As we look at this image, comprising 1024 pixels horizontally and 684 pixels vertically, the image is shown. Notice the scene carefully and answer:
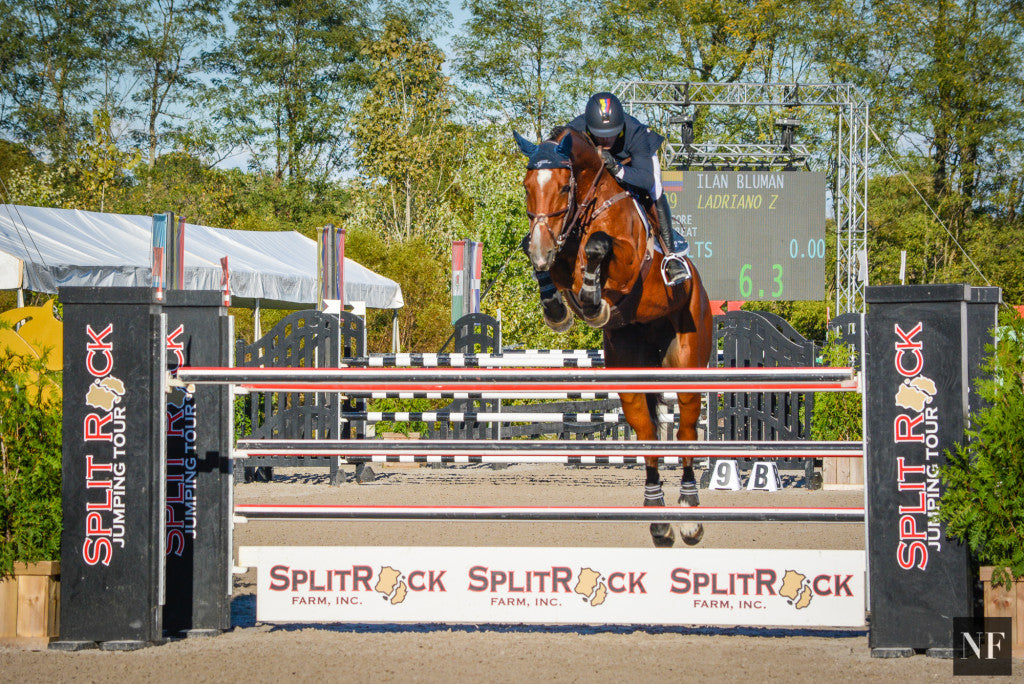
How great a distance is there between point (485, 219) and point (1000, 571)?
19.5 metres

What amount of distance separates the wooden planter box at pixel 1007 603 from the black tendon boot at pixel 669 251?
2325mm

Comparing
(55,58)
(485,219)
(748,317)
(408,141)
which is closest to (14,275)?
(748,317)

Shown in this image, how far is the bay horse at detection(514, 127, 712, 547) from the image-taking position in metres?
5.49

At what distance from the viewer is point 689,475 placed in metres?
5.82

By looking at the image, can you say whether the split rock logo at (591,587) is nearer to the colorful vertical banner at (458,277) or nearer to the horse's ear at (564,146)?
the horse's ear at (564,146)

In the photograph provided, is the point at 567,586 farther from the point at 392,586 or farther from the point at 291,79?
the point at 291,79

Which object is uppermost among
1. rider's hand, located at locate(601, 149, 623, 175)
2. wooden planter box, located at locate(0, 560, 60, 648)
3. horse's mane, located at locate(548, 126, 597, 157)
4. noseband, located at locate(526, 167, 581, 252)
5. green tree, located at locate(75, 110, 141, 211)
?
green tree, located at locate(75, 110, 141, 211)

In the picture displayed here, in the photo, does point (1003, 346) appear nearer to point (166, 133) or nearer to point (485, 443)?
point (485, 443)

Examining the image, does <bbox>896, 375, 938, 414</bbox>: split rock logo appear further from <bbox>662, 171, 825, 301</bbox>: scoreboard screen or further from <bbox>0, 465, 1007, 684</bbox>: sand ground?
<bbox>662, 171, 825, 301</bbox>: scoreboard screen

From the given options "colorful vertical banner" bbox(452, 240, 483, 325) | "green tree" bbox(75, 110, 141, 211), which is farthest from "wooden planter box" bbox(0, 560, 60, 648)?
"green tree" bbox(75, 110, 141, 211)

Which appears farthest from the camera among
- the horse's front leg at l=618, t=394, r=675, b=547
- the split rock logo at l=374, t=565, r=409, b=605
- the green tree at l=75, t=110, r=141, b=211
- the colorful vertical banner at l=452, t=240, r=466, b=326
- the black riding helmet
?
the green tree at l=75, t=110, r=141, b=211

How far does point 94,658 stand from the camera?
4152 millimetres

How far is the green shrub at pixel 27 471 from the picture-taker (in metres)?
4.40

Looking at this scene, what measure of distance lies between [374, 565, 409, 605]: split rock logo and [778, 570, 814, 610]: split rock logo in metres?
1.47
